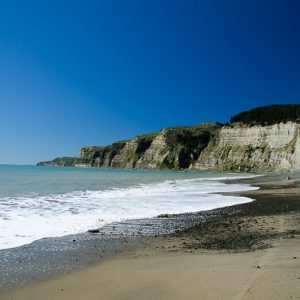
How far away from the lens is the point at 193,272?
6.90m

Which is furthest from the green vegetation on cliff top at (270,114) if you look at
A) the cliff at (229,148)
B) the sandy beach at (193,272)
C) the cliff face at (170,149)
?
the sandy beach at (193,272)

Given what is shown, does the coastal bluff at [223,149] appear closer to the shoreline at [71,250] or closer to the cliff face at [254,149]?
the cliff face at [254,149]

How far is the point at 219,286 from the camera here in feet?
19.4

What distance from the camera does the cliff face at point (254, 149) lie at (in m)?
98.6

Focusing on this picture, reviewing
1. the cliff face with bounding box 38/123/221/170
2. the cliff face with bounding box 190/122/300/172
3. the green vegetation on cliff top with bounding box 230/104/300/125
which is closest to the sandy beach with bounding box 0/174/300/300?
the cliff face with bounding box 190/122/300/172

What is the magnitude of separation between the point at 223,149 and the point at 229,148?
10.6 feet

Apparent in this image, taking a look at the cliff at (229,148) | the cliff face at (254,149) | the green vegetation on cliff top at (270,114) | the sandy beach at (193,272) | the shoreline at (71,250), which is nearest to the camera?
the sandy beach at (193,272)

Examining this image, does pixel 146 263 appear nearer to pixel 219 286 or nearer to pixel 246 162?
pixel 219 286

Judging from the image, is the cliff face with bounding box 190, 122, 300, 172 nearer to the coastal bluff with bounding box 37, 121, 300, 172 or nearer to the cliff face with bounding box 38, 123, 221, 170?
the coastal bluff with bounding box 37, 121, 300, 172

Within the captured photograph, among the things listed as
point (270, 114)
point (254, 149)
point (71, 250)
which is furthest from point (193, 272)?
point (270, 114)

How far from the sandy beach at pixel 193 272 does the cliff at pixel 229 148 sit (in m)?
87.8

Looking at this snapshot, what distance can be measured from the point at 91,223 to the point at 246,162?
105 metres

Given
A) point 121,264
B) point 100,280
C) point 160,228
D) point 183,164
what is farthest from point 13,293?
point 183,164

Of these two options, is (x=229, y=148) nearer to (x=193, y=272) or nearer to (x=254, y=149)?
(x=254, y=149)
